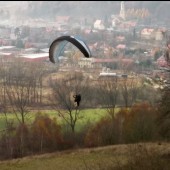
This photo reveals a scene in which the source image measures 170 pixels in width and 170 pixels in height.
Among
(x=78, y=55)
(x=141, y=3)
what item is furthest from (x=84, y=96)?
(x=141, y=3)

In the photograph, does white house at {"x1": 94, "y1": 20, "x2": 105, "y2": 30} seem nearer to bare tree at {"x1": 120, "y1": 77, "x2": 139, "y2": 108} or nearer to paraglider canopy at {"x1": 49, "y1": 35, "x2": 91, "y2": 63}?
bare tree at {"x1": 120, "y1": 77, "x2": 139, "y2": 108}

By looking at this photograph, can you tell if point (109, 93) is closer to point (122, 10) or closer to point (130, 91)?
point (130, 91)

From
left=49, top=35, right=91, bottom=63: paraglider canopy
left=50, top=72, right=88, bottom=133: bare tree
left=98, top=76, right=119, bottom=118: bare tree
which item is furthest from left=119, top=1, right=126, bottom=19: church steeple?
left=49, top=35, right=91, bottom=63: paraglider canopy

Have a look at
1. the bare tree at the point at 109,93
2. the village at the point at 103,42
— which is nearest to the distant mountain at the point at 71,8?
the village at the point at 103,42

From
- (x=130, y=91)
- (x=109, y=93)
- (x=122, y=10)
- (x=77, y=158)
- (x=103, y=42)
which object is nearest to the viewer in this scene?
Result: (x=77, y=158)

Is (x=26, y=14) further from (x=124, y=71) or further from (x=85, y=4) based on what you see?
(x=124, y=71)

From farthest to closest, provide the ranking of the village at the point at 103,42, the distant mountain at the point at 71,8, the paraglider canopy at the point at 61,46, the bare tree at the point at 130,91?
the distant mountain at the point at 71,8
the village at the point at 103,42
the bare tree at the point at 130,91
the paraglider canopy at the point at 61,46

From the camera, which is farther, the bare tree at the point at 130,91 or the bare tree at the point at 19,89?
the bare tree at the point at 130,91

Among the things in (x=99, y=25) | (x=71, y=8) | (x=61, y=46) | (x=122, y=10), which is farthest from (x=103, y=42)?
(x=61, y=46)

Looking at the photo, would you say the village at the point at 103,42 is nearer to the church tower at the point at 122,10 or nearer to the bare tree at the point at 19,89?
the church tower at the point at 122,10

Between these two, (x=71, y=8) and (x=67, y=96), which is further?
(x=71, y=8)
